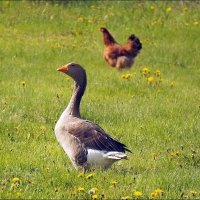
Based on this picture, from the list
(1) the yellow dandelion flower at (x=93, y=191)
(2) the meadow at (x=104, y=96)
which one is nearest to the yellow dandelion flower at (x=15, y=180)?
(2) the meadow at (x=104, y=96)

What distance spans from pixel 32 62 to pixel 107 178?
26.8 feet

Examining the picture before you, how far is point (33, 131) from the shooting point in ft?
34.8

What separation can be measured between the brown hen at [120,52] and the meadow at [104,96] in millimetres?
237

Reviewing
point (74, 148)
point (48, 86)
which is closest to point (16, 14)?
point (48, 86)

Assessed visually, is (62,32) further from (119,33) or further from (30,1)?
(30,1)

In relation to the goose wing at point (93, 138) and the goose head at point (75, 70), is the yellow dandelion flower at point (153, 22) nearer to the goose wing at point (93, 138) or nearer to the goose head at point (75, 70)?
the goose head at point (75, 70)

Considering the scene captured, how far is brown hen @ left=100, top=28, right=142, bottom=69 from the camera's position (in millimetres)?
16641

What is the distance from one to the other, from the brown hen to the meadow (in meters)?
0.24

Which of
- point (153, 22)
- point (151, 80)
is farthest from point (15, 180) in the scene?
point (153, 22)

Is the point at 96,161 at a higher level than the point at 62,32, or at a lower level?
lower

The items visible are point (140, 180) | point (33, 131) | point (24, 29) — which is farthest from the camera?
point (24, 29)

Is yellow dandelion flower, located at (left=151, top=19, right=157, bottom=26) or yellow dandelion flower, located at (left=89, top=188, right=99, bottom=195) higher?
yellow dandelion flower, located at (left=151, top=19, right=157, bottom=26)

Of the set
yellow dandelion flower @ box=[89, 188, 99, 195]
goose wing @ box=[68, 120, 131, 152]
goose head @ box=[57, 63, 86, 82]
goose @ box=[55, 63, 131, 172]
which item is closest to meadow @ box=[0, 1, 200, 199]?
yellow dandelion flower @ box=[89, 188, 99, 195]

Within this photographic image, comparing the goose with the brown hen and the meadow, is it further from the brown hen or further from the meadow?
the brown hen
